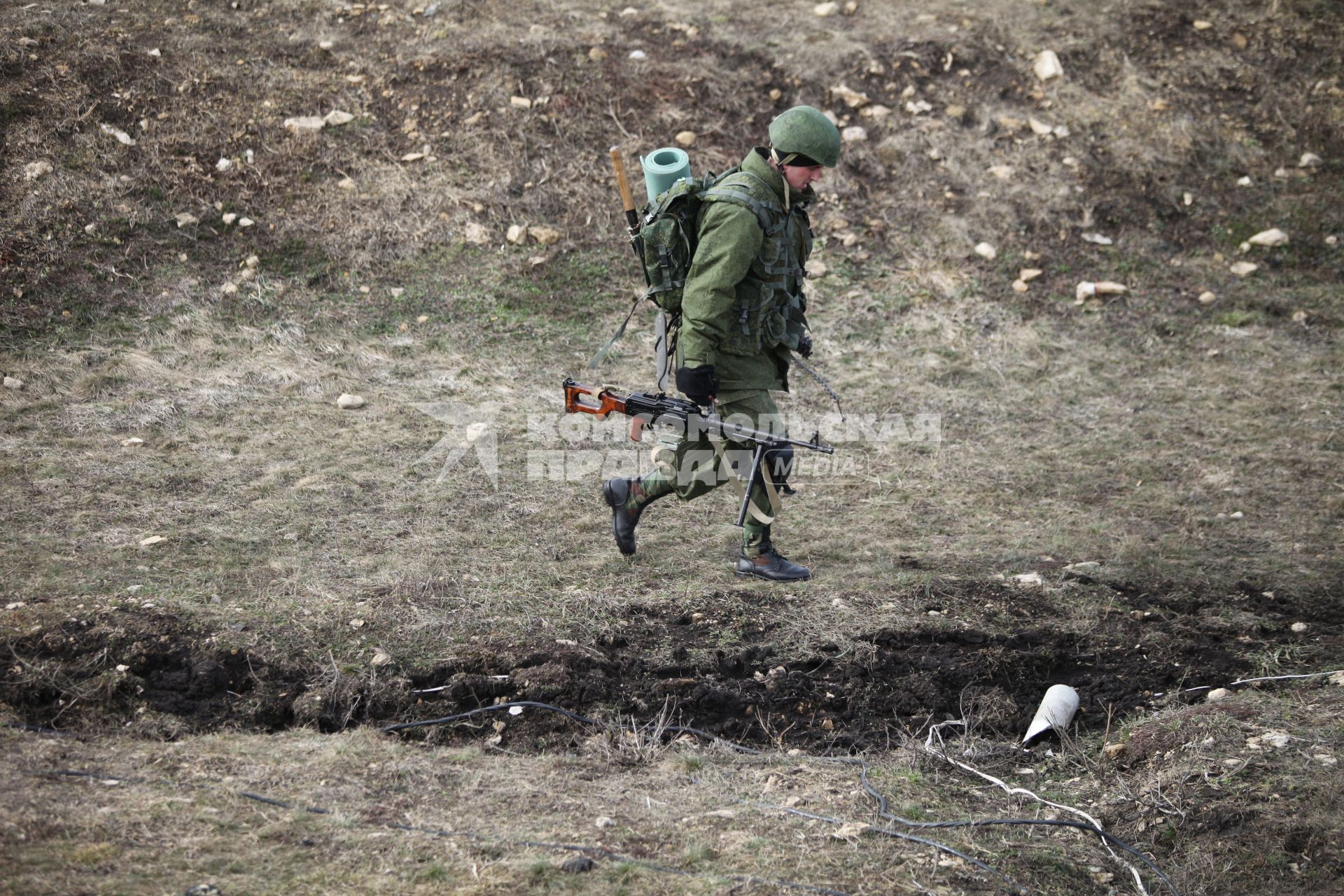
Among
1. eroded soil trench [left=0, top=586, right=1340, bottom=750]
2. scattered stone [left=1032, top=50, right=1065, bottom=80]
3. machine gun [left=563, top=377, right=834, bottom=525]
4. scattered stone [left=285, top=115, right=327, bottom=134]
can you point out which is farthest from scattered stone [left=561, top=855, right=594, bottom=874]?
scattered stone [left=1032, top=50, right=1065, bottom=80]

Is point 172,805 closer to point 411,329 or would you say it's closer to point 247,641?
point 247,641

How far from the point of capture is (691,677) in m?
3.91

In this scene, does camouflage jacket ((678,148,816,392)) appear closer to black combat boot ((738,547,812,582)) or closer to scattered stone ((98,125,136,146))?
black combat boot ((738,547,812,582))

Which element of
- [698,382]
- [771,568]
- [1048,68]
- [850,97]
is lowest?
[771,568]

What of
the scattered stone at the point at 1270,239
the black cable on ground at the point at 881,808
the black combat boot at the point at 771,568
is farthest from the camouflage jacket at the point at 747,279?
the scattered stone at the point at 1270,239

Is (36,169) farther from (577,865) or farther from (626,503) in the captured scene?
(577,865)

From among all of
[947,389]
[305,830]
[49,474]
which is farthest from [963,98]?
[305,830]

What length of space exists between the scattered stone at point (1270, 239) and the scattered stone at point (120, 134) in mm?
8267

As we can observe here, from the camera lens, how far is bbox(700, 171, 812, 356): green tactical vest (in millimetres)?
4102

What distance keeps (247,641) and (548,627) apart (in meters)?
1.12

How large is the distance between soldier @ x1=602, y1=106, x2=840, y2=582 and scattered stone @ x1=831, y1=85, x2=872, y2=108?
14.8 feet

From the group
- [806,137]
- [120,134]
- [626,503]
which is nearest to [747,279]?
[806,137]

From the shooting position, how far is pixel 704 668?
3941mm

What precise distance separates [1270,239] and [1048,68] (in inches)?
91.5
